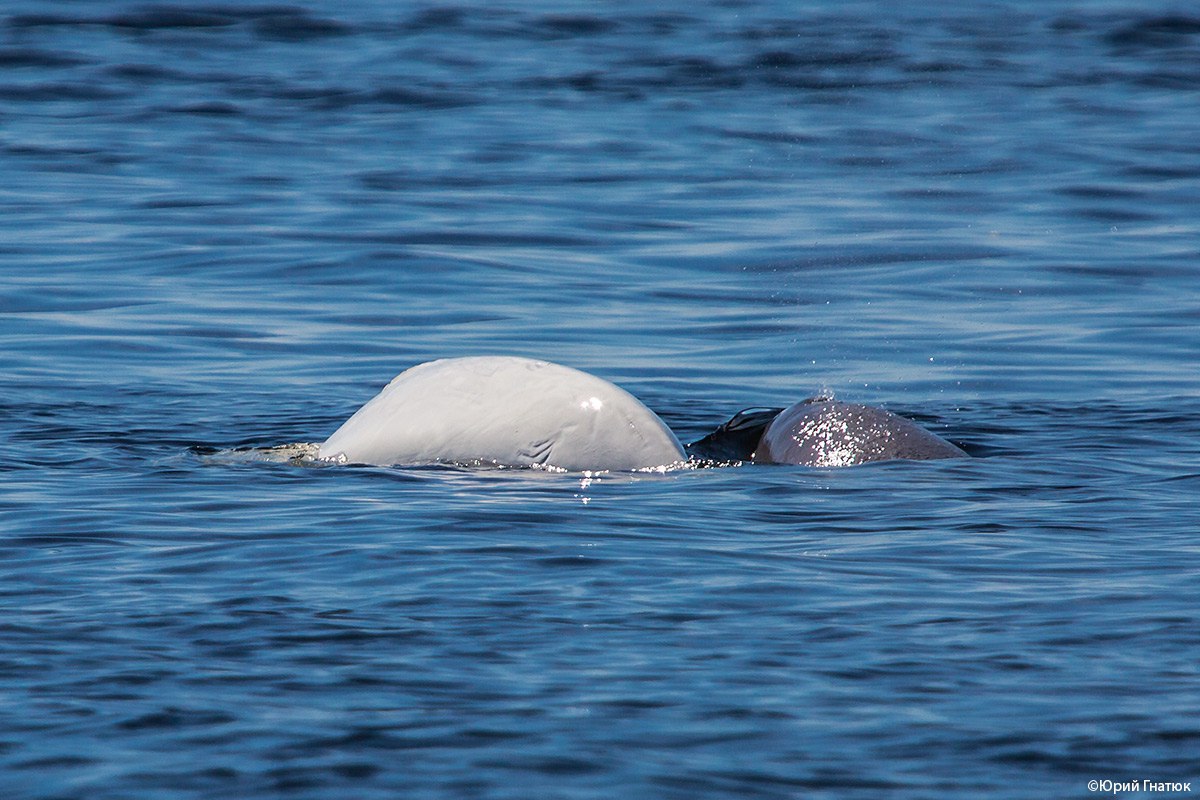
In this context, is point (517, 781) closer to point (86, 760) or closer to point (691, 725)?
point (691, 725)

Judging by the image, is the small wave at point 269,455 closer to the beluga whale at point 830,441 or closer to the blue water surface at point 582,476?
the blue water surface at point 582,476

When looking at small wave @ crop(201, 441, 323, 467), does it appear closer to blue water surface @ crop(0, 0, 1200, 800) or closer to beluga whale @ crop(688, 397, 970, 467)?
blue water surface @ crop(0, 0, 1200, 800)

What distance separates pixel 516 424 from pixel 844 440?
5.85 feet

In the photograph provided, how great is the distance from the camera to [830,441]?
1010cm

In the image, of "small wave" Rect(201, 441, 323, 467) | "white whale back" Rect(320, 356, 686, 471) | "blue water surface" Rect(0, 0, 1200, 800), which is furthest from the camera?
"small wave" Rect(201, 441, 323, 467)

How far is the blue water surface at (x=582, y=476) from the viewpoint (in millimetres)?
5484

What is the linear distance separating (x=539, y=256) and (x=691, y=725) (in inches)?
500

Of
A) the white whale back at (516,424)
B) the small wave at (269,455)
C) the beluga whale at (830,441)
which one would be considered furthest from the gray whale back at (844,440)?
A: the small wave at (269,455)

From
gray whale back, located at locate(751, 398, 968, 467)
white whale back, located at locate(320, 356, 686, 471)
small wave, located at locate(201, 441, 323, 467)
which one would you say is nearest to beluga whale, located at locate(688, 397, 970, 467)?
gray whale back, located at locate(751, 398, 968, 467)

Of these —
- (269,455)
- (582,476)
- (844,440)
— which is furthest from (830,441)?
(269,455)

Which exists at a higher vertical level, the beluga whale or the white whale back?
the white whale back

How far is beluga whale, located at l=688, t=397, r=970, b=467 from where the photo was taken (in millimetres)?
10086

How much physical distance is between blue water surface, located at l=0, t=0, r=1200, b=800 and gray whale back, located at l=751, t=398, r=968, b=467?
22 centimetres

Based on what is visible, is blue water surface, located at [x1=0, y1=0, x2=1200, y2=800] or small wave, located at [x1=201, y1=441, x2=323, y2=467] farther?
small wave, located at [x1=201, y1=441, x2=323, y2=467]
